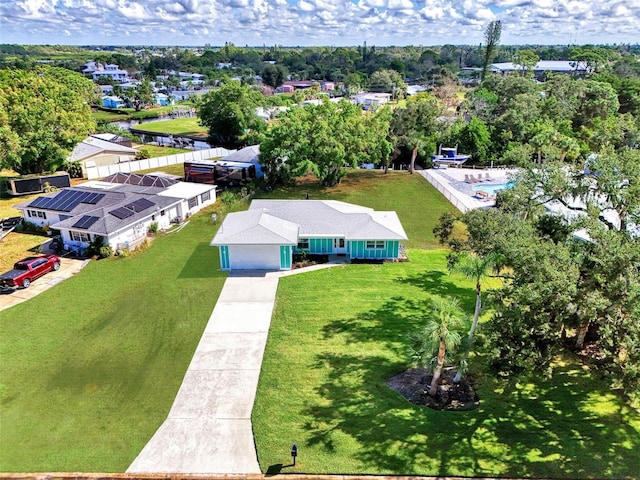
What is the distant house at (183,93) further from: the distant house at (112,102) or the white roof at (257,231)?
the white roof at (257,231)

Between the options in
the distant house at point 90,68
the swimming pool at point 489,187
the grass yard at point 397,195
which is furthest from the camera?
the distant house at point 90,68

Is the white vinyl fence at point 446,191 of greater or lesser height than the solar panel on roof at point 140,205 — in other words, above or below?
below

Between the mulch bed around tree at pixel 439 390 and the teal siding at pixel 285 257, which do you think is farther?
the teal siding at pixel 285 257

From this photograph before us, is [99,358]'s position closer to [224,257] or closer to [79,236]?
[224,257]

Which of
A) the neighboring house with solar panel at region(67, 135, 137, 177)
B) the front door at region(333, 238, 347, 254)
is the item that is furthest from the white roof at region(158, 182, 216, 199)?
the neighboring house with solar panel at region(67, 135, 137, 177)

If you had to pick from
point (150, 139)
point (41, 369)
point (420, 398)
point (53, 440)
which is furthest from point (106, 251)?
point (150, 139)

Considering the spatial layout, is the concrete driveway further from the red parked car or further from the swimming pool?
the swimming pool

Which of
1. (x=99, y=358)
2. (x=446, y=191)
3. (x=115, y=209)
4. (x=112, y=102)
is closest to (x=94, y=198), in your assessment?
(x=115, y=209)

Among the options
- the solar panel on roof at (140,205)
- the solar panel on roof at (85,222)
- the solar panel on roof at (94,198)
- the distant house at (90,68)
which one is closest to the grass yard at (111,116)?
the solar panel on roof at (94,198)

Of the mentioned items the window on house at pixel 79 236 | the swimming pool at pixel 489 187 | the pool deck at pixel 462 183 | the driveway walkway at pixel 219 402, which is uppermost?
the window on house at pixel 79 236
